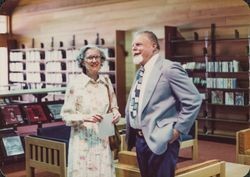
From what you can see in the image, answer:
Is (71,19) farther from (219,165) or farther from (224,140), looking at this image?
(219,165)

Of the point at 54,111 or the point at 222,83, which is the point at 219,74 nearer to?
the point at 222,83

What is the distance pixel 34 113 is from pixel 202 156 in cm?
249

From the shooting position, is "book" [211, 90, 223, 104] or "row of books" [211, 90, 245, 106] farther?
"book" [211, 90, 223, 104]

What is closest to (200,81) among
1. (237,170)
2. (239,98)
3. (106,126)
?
(239,98)

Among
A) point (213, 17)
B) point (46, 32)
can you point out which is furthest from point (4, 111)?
point (46, 32)

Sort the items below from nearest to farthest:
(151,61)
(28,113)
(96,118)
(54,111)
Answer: (151,61)
(96,118)
(28,113)
(54,111)

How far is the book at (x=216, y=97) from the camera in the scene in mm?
7320

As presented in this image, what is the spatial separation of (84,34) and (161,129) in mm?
7627

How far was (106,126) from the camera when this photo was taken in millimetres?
2945

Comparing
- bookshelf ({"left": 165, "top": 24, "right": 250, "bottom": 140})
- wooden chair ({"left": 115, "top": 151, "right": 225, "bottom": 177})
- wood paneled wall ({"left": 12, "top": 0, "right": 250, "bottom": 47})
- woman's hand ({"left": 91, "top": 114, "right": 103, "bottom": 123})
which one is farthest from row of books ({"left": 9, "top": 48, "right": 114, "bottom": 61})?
woman's hand ({"left": 91, "top": 114, "right": 103, "bottom": 123})

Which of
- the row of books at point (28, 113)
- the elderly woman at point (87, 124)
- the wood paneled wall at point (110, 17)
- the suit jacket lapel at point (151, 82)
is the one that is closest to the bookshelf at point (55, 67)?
the wood paneled wall at point (110, 17)

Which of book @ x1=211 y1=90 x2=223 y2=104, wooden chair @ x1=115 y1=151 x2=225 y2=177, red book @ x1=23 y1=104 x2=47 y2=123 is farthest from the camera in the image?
book @ x1=211 y1=90 x2=223 y2=104

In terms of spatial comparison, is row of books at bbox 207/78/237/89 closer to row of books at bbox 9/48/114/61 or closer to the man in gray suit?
row of books at bbox 9/48/114/61

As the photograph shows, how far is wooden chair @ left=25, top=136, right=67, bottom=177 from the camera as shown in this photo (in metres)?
3.90
